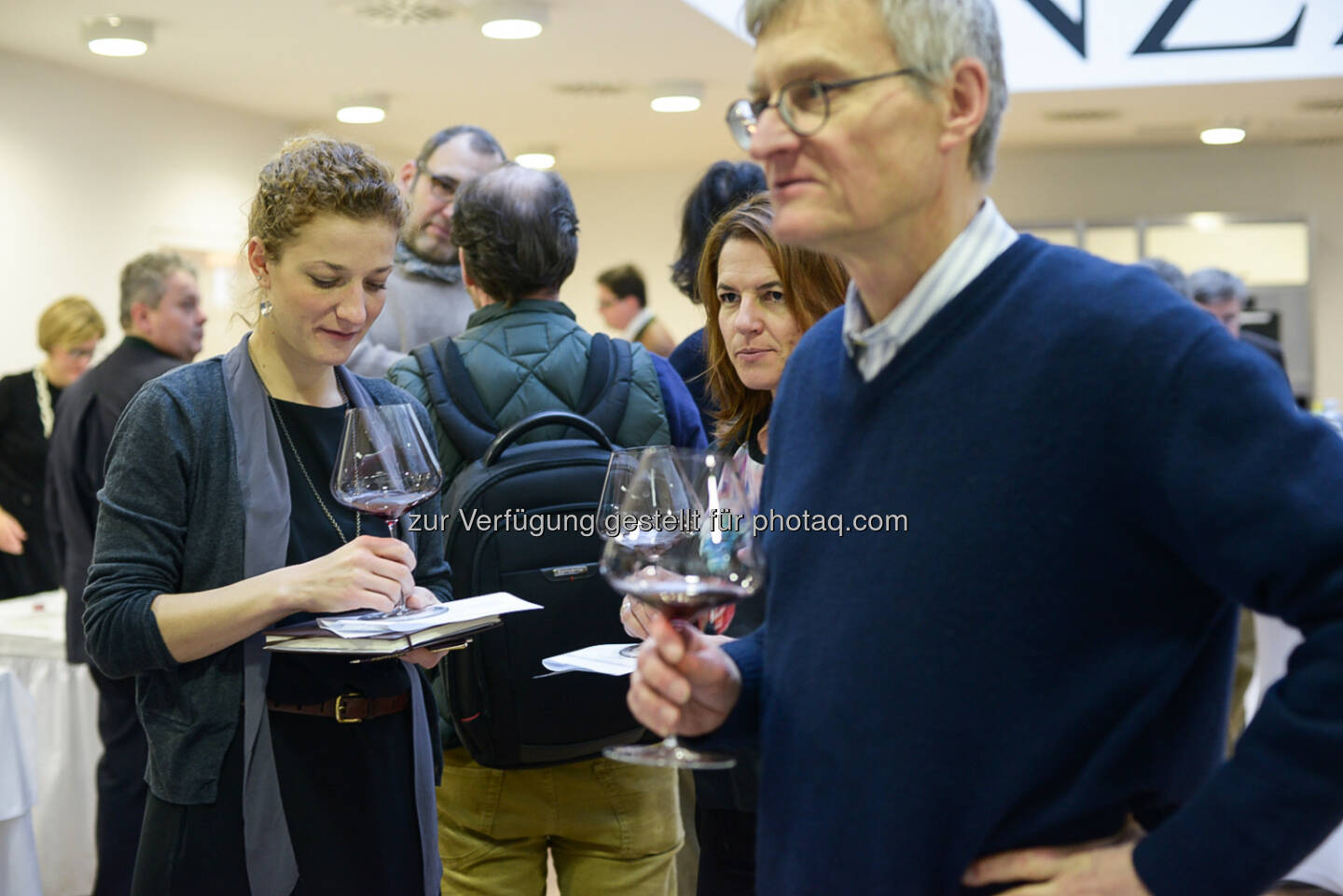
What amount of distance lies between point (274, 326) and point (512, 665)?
27.2 inches

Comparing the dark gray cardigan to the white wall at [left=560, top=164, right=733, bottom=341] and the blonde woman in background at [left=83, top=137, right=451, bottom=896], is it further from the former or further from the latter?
the white wall at [left=560, top=164, right=733, bottom=341]

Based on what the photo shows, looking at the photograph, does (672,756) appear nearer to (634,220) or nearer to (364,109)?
(364,109)

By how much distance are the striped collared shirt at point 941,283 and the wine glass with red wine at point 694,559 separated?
0.19 meters

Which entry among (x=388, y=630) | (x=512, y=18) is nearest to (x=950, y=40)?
(x=388, y=630)

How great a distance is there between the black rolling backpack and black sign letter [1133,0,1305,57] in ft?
19.7

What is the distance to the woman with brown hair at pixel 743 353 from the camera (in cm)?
185

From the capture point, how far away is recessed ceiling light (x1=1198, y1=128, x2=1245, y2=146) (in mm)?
9070

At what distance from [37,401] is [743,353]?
12.7 ft

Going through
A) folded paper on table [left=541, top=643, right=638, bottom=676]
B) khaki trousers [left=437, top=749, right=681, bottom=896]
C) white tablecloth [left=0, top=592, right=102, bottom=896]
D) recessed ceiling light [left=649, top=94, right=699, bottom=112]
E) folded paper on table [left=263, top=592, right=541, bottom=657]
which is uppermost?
recessed ceiling light [left=649, top=94, right=699, bottom=112]

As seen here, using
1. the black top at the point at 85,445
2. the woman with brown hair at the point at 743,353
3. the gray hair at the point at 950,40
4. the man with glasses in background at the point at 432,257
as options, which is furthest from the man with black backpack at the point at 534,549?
the black top at the point at 85,445

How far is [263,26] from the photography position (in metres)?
5.89

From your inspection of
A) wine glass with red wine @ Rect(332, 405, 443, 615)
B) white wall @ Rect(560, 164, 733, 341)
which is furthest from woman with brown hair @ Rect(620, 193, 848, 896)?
white wall @ Rect(560, 164, 733, 341)

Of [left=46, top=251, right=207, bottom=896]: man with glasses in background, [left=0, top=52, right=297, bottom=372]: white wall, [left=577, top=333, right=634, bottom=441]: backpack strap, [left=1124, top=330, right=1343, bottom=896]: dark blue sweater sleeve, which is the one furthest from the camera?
[left=0, top=52, right=297, bottom=372]: white wall

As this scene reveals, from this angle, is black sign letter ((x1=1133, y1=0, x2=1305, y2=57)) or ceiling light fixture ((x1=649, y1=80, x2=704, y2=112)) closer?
black sign letter ((x1=1133, y1=0, x2=1305, y2=57))
